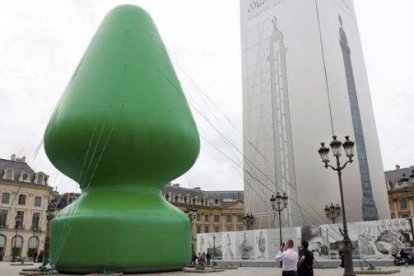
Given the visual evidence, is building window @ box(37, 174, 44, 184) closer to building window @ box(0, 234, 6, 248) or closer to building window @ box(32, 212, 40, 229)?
building window @ box(32, 212, 40, 229)

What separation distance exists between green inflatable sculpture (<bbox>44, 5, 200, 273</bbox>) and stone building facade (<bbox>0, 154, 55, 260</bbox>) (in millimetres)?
37930

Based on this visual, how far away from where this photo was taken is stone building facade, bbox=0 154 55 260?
151 ft

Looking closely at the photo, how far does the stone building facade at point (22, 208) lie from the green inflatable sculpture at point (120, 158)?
124 feet

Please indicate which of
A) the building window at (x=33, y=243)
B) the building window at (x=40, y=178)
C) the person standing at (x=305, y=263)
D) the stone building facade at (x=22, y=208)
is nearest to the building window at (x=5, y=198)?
the stone building facade at (x=22, y=208)

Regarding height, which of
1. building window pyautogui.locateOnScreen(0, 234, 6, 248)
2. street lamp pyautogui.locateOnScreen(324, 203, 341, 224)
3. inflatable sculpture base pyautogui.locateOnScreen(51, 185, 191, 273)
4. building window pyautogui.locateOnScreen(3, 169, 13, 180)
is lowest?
inflatable sculpture base pyautogui.locateOnScreen(51, 185, 191, 273)

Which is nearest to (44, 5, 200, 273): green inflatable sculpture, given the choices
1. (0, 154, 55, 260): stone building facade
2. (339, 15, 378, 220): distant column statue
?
(339, 15, 378, 220): distant column statue

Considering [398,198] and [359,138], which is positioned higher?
[359,138]

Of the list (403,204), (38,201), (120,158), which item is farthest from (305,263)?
(403,204)

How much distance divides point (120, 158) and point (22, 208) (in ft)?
142

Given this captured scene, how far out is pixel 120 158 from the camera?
10914mm

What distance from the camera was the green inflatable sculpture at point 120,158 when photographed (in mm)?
10477

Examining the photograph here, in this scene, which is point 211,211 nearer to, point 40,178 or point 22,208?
point 40,178

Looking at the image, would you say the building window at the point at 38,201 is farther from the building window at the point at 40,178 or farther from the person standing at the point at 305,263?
the person standing at the point at 305,263

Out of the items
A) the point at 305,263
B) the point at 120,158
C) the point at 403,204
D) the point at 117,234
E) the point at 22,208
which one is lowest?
the point at 305,263
